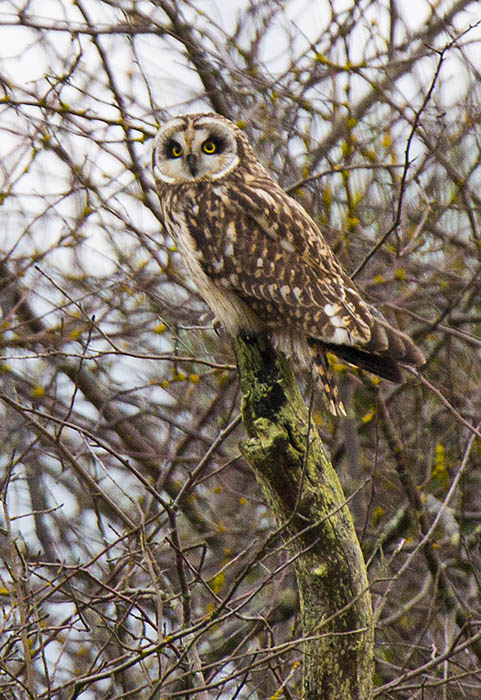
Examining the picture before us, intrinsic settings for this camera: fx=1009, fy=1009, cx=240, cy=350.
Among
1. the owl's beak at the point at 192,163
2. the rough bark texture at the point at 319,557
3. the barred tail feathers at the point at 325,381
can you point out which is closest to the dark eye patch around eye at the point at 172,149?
the owl's beak at the point at 192,163

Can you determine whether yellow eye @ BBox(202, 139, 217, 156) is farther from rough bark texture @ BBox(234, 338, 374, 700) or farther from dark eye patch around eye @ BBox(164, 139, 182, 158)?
rough bark texture @ BBox(234, 338, 374, 700)

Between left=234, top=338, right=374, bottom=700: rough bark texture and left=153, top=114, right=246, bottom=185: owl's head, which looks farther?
left=153, top=114, right=246, bottom=185: owl's head

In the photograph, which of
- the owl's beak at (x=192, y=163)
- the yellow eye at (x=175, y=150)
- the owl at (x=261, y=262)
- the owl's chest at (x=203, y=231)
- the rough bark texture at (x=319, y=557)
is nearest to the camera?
the rough bark texture at (x=319, y=557)

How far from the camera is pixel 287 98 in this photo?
5.26 meters

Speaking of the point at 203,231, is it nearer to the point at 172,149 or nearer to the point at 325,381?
the point at 172,149

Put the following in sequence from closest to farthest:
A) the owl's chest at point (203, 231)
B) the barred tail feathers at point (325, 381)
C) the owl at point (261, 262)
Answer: the owl at point (261, 262), the barred tail feathers at point (325, 381), the owl's chest at point (203, 231)

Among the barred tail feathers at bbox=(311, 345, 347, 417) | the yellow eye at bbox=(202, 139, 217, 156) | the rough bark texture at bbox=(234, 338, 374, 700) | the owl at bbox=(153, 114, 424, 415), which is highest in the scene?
the yellow eye at bbox=(202, 139, 217, 156)

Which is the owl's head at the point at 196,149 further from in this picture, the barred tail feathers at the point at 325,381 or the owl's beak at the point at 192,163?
the barred tail feathers at the point at 325,381

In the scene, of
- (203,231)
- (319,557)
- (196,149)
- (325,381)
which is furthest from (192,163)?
(319,557)

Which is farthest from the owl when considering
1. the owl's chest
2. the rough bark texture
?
the rough bark texture

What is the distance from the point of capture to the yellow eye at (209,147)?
3965 millimetres

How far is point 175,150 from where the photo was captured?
13.2 ft

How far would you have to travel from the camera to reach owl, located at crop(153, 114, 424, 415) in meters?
3.32

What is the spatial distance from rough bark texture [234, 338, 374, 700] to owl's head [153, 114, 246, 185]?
53.3 inches
